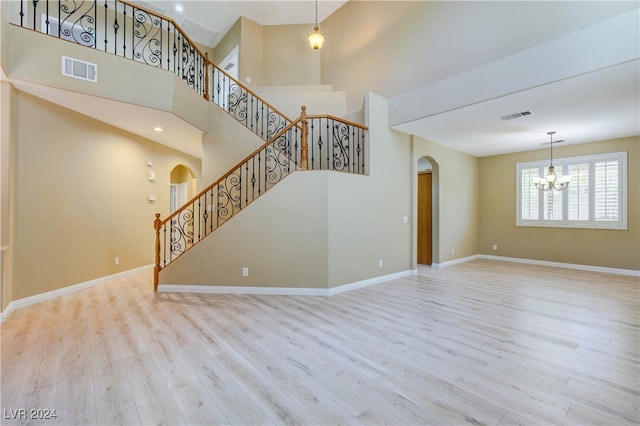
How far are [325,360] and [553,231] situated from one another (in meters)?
7.34

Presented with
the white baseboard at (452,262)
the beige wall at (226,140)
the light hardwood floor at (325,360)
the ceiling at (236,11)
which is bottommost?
the light hardwood floor at (325,360)

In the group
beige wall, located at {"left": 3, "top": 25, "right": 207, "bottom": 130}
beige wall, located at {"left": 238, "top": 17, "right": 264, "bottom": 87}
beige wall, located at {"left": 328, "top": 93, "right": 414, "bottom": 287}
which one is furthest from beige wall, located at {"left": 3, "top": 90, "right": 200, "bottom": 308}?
beige wall, located at {"left": 328, "top": 93, "right": 414, "bottom": 287}

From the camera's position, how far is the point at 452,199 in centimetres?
712

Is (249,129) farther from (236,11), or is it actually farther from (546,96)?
(546,96)

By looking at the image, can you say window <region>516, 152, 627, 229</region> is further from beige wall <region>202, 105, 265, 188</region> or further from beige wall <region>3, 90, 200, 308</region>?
beige wall <region>3, 90, 200, 308</region>

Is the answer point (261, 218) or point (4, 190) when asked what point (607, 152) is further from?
point (4, 190)

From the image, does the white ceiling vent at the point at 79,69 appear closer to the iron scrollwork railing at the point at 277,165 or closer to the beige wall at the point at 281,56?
the iron scrollwork railing at the point at 277,165

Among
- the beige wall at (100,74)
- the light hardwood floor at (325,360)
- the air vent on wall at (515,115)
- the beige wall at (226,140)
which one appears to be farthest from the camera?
the beige wall at (226,140)

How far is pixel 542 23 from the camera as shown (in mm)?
3807

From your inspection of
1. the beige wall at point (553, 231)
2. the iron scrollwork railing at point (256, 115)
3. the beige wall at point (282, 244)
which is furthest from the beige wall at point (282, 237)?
the beige wall at point (553, 231)

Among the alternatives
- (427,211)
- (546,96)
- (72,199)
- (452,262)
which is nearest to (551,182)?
(427,211)

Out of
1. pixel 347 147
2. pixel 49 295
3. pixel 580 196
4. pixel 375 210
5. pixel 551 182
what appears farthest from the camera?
pixel 580 196

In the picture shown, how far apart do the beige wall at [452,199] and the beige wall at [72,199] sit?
20.2 feet

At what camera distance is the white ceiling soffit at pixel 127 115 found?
3895 mm
